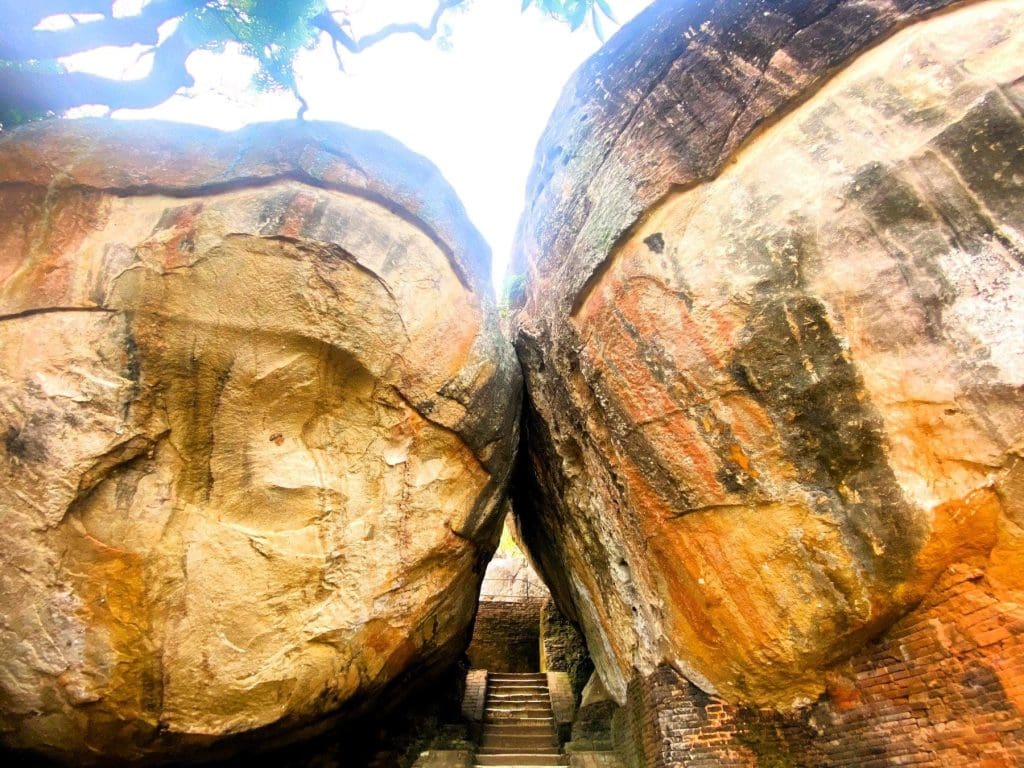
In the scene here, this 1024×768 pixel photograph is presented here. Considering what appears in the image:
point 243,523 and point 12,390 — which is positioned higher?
point 12,390

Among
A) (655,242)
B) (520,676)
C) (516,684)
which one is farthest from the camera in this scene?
(520,676)

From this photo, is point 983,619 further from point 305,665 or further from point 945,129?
point 305,665

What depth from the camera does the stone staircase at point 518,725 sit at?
7738 millimetres

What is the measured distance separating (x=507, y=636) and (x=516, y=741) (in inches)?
162

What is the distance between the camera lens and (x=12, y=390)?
435 cm

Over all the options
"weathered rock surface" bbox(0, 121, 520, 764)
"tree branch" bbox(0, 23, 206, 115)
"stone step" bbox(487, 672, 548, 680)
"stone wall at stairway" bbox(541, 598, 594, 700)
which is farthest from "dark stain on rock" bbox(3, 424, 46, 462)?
"stone wall at stairway" bbox(541, 598, 594, 700)

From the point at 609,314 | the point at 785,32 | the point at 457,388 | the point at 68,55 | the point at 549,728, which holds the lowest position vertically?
the point at 549,728

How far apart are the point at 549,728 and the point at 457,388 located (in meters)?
6.12

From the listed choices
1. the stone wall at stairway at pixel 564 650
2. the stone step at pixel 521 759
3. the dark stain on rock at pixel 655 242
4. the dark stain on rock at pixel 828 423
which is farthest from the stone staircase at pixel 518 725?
the dark stain on rock at pixel 655 242

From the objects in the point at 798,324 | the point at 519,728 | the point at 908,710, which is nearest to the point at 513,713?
the point at 519,728

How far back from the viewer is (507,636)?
12.4 metres

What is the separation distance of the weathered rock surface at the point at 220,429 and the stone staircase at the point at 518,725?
313cm

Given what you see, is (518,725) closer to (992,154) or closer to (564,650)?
(564,650)

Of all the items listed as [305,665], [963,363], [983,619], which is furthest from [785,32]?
[305,665]
